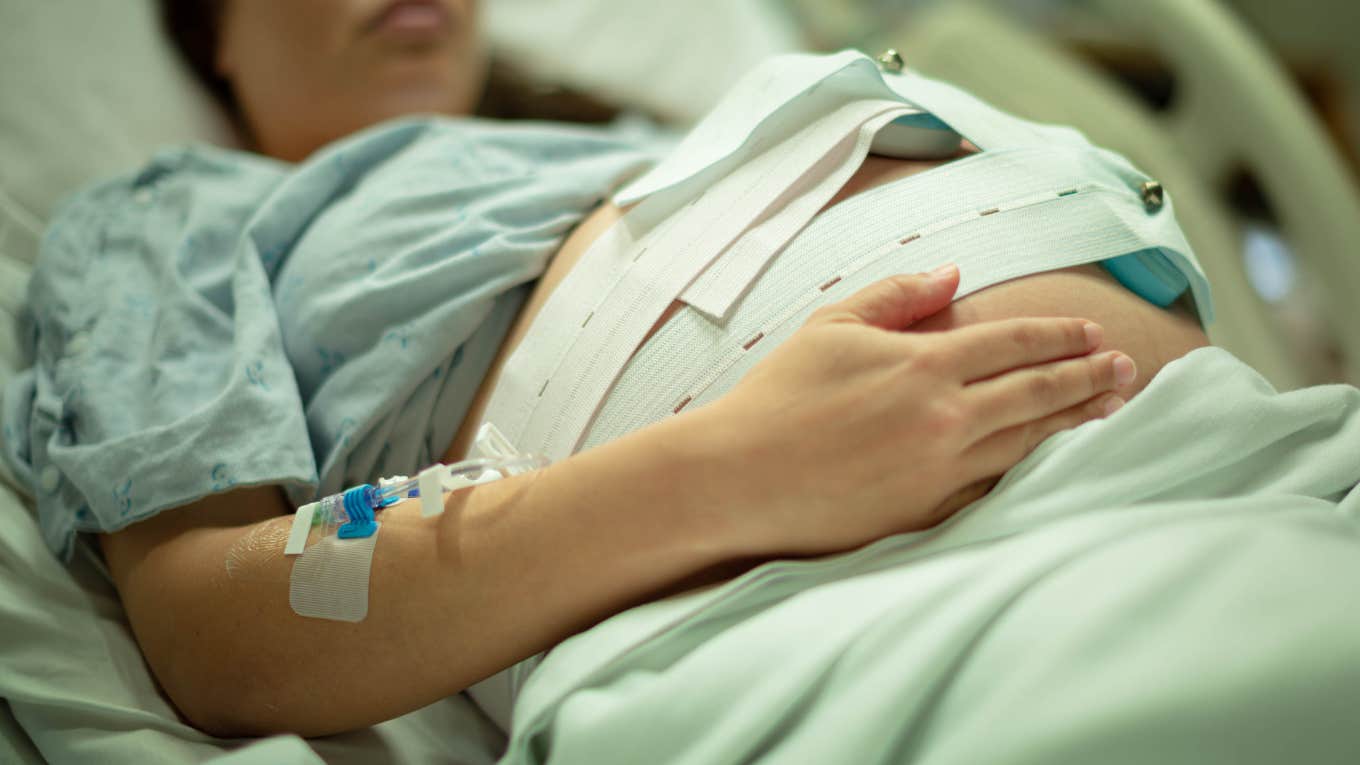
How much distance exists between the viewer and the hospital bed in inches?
28.6

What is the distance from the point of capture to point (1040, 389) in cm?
62

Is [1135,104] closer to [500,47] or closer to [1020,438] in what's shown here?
[500,47]

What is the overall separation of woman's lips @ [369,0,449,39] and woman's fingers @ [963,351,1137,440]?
97 centimetres

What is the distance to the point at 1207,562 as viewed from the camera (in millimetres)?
534

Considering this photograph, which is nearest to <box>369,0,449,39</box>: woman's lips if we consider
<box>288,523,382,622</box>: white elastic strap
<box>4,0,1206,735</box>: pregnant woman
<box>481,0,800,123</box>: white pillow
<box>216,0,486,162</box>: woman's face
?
<box>216,0,486,162</box>: woman's face

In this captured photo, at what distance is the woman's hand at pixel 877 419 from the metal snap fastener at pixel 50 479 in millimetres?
584

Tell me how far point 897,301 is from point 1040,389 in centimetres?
11

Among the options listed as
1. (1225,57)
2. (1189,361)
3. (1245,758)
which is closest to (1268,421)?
(1189,361)

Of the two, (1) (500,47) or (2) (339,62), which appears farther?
(1) (500,47)

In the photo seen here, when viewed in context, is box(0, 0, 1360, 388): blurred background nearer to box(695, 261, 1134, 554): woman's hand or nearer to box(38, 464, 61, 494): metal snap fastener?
box(38, 464, 61, 494): metal snap fastener

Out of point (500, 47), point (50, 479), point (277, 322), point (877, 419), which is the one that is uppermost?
point (500, 47)

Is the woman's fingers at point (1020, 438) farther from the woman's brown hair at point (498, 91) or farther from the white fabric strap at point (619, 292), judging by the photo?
the woman's brown hair at point (498, 91)

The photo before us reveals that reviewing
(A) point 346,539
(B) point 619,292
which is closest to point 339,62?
(B) point 619,292

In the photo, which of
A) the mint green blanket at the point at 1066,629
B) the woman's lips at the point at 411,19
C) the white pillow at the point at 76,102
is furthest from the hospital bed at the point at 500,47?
the woman's lips at the point at 411,19
